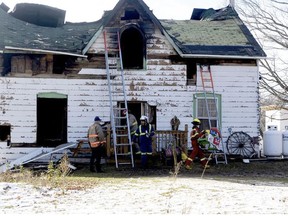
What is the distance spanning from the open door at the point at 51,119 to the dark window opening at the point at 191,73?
4.80m

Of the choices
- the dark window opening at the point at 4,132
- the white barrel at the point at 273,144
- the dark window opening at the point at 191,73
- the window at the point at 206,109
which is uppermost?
the dark window opening at the point at 191,73

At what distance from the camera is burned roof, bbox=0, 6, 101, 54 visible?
1688 centimetres

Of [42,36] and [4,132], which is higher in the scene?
[42,36]

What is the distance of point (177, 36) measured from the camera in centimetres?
1881

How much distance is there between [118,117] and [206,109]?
13.3ft

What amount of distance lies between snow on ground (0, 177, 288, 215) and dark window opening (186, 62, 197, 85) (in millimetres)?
6960

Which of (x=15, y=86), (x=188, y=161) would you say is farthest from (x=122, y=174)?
(x=15, y=86)

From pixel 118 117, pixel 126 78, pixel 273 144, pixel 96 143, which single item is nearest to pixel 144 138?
pixel 118 117

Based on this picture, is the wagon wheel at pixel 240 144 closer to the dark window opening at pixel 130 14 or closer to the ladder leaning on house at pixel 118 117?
the ladder leaning on house at pixel 118 117

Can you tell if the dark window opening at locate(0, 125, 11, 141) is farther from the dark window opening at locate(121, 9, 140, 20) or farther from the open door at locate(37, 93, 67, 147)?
the dark window opening at locate(121, 9, 140, 20)

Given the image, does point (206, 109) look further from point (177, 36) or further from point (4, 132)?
point (4, 132)

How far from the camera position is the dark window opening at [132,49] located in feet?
57.1

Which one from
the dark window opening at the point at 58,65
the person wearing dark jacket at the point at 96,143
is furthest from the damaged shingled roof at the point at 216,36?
the person wearing dark jacket at the point at 96,143

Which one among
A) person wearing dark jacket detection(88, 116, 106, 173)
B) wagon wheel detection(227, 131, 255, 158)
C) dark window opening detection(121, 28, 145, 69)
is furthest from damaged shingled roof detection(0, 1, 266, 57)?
person wearing dark jacket detection(88, 116, 106, 173)
